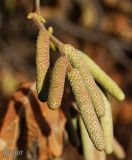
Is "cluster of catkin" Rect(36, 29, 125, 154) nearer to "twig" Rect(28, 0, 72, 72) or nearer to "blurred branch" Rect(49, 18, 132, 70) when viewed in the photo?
"twig" Rect(28, 0, 72, 72)

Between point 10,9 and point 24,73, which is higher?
point 10,9

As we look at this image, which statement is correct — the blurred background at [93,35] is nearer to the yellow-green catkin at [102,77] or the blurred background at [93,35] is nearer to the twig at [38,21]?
the twig at [38,21]

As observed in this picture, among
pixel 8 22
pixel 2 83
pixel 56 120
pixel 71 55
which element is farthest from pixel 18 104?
pixel 8 22

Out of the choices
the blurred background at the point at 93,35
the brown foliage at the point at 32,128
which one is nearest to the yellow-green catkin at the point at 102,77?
the brown foliage at the point at 32,128

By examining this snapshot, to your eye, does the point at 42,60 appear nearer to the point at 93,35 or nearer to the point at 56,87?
the point at 56,87

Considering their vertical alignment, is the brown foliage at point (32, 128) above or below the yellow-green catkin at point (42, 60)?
below

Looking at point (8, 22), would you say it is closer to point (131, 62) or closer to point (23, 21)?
point (23, 21)

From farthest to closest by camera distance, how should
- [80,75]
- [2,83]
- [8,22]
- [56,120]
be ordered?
[8,22] < [2,83] < [56,120] < [80,75]
